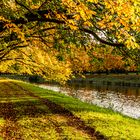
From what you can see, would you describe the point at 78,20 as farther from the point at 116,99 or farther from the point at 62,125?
the point at 116,99

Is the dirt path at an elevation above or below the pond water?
above

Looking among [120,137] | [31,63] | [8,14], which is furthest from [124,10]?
[31,63]

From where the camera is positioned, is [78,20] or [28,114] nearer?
[78,20]

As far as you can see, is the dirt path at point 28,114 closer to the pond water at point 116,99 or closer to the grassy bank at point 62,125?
the grassy bank at point 62,125

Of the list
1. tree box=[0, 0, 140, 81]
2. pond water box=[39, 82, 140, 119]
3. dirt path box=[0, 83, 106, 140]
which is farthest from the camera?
pond water box=[39, 82, 140, 119]

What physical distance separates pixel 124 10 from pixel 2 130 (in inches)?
425

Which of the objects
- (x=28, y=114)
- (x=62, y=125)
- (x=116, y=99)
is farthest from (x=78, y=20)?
(x=116, y=99)

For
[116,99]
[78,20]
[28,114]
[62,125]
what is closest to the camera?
[78,20]

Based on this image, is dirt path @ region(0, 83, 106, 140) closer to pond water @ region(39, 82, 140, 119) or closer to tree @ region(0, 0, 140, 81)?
tree @ region(0, 0, 140, 81)

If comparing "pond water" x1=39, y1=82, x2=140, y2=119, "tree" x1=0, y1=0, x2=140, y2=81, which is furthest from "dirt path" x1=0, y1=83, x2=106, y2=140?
"pond water" x1=39, y1=82, x2=140, y2=119

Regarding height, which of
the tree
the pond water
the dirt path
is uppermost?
the tree

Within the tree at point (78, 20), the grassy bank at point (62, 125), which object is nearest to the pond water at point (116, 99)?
the grassy bank at point (62, 125)

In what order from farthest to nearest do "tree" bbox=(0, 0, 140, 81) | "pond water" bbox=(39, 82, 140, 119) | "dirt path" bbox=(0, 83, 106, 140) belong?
1. "pond water" bbox=(39, 82, 140, 119)
2. "dirt path" bbox=(0, 83, 106, 140)
3. "tree" bbox=(0, 0, 140, 81)

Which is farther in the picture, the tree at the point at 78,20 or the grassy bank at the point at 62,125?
the grassy bank at the point at 62,125
